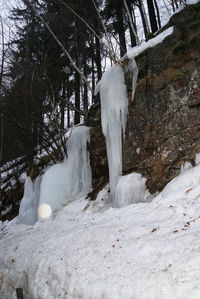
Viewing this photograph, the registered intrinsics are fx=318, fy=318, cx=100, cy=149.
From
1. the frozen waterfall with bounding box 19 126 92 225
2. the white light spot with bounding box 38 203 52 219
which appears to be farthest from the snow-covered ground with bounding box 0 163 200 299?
the frozen waterfall with bounding box 19 126 92 225

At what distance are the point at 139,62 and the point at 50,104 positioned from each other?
3.79 m

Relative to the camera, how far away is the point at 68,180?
27.7ft

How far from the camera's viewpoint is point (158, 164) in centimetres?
629

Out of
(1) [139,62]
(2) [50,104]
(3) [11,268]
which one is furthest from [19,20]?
(3) [11,268]

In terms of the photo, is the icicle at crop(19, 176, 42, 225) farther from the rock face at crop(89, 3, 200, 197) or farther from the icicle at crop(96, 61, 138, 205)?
the rock face at crop(89, 3, 200, 197)

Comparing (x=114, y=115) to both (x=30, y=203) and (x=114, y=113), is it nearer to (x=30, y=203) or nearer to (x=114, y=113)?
(x=114, y=113)

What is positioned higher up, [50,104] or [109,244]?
[50,104]

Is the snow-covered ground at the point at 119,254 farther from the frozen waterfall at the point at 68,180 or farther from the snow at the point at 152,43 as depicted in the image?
the snow at the point at 152,43

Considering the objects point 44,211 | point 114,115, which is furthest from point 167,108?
point 44,211

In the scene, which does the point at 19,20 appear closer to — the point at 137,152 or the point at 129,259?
the point at 137,152

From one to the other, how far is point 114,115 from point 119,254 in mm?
3948

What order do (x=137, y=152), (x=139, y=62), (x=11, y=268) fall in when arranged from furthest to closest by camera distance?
(x=139, y=62) → (x=137, y=152) → (x=11, y=268)

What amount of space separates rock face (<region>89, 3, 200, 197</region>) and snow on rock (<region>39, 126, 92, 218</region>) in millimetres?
1750

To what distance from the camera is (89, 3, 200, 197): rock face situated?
605 cm
